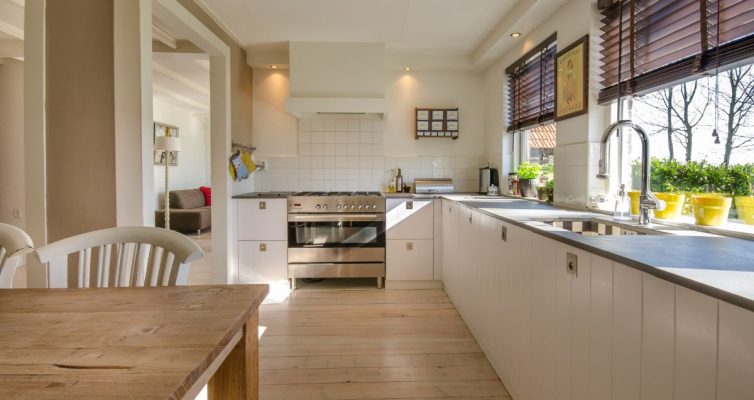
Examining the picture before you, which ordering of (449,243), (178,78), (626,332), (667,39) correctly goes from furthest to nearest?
(178,78)
(449,243)
(667,39)
(626,332)

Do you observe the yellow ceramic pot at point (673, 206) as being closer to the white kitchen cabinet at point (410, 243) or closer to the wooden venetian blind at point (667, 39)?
the wooden venetian blind at point (667, 39)

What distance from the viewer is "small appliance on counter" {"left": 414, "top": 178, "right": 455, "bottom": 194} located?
4062mm

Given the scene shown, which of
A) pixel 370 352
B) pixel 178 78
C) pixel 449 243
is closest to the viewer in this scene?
pixel 370 352

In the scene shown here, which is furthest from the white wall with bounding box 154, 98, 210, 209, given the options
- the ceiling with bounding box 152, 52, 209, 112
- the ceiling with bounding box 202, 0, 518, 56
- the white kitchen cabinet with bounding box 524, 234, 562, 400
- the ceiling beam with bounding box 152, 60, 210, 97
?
the white kitchen cabinet with bounding box 524, 234, 562, 400

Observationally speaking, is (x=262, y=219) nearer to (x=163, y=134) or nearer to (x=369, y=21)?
(x=369, y=21)

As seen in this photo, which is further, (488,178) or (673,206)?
(488,178)

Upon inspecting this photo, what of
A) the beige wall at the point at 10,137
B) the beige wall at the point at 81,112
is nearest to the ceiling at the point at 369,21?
the beige wall at the point at 81,112

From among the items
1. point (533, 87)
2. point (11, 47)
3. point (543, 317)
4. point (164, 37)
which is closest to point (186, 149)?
point (11, 47)

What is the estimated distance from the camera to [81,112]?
222 centimetres

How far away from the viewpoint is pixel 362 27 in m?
3.36

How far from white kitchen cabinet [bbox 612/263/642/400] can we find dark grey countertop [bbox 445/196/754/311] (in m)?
0.05

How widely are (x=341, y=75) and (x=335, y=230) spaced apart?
141 cm

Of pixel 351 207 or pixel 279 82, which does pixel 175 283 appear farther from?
pixel 279 82

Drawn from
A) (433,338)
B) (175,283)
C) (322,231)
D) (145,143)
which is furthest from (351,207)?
(175,283)
